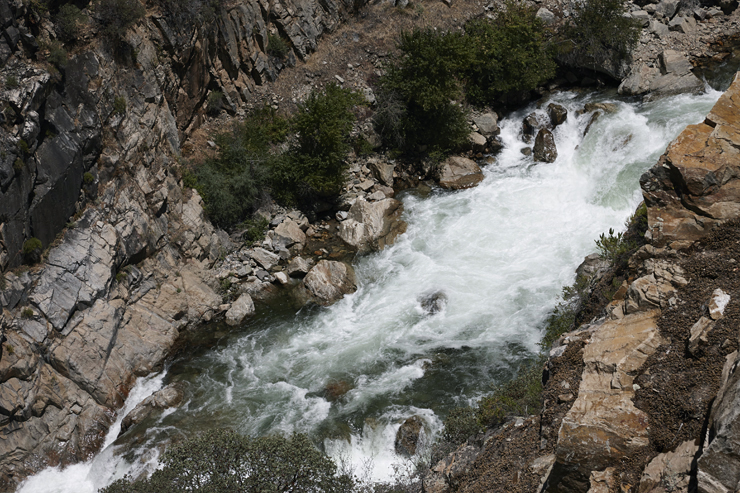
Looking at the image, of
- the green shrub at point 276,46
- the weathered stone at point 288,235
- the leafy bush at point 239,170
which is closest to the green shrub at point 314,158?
the leafy bush at point 239,170

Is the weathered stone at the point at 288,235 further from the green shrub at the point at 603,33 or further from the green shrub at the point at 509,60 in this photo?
the green shrub at the point at 603,33

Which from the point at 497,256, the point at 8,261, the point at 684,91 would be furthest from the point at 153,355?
the point at 684,91

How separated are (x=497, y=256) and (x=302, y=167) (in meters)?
8.55

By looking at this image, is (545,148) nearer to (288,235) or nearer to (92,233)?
(288,235)

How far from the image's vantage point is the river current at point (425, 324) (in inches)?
544

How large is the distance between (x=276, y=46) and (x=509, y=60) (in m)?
10.9

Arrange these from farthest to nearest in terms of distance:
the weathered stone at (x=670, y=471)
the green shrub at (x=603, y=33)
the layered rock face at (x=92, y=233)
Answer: the green shrub at (x=603, y=33)
the layered rock face at (x=92, y=233)
the weathered stone at (x=670, y=471)

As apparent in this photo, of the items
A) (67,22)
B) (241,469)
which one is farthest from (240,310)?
(67,22)

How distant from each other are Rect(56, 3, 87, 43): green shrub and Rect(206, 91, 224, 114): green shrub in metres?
6.45

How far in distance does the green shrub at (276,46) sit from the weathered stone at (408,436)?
1869cm

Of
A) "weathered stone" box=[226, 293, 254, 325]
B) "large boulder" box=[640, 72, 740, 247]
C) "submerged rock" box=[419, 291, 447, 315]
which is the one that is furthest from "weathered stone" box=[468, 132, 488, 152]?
"large boulder" box=[640, 72, 740, 247]

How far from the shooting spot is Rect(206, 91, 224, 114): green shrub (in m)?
23.2

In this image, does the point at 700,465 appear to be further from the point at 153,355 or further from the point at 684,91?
the point at 684,91

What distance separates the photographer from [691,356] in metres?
7.26
